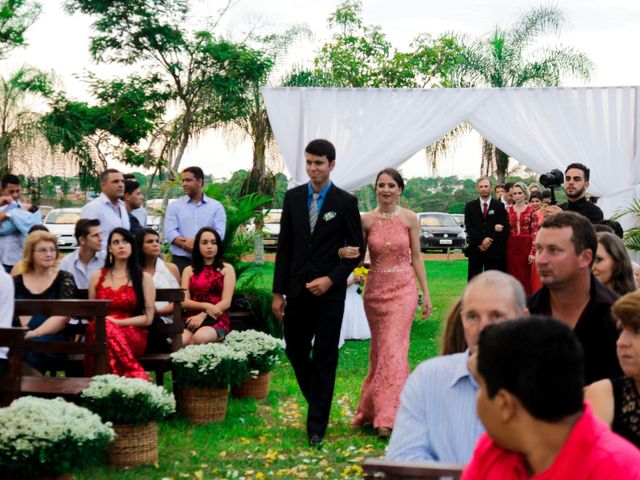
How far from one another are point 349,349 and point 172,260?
8.42 ft

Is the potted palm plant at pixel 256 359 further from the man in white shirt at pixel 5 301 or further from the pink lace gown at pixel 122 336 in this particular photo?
the man in white shirt at pixel 5 301

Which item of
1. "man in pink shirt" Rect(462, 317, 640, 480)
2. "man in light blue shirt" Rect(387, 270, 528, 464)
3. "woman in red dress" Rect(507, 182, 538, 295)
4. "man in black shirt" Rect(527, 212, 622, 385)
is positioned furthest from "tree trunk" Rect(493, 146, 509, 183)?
"man in pink shirt" Rect(462, 317, 640, 480)

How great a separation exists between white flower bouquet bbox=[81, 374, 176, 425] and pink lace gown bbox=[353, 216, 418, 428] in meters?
1.98

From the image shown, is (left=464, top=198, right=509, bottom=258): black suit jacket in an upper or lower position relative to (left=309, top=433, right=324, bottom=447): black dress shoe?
upper

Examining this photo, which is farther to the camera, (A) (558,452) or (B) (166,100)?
(B) (166,100)

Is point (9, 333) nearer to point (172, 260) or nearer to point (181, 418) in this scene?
point (181, 418)

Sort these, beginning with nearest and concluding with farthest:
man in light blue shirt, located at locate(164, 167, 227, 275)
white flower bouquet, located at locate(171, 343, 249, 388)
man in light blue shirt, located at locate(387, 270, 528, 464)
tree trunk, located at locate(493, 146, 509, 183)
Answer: man in light blue shirt, located at locate(387, 270, 528, 464) < white flower bouquet, located at locate(171, 343, 249, 388) < man in light blue shirt, located at locate(164, 167, 227, 275) < tree trunk, located at locate(493, 146, 509, 183)

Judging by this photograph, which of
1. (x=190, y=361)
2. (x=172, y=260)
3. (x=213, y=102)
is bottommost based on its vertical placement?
(x=190, y=361)

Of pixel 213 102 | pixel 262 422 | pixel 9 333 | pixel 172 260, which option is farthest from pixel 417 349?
pixel 213 102

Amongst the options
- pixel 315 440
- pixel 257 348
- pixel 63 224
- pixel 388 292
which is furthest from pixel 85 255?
pixel 63 224

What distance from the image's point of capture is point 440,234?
3891cm

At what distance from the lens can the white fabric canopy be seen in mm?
11672

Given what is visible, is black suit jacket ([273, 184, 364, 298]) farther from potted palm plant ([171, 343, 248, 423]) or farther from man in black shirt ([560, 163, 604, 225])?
man in black shirt ([560, 163, 604, 225])

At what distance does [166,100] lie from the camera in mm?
27625
